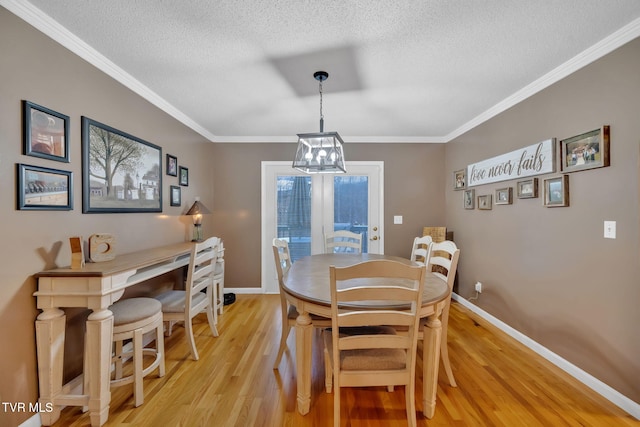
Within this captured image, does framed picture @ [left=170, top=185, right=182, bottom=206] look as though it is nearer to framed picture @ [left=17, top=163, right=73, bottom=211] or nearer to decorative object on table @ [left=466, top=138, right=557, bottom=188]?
framed picture @ [left=17, top=163, right=73, bottom=211]

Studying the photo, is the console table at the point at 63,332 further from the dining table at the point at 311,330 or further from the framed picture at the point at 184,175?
the framed picture at the point at 184,175

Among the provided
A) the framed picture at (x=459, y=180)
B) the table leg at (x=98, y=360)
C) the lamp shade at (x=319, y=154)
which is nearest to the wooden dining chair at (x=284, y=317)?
the lamp shade at (x=319, y=154)

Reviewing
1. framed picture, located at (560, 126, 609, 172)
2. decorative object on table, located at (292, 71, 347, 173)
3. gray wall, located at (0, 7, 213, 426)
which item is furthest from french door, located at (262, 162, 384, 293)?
framed picture, located at (560, 126, 609, 172)

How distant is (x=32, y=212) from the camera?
1.54 meters

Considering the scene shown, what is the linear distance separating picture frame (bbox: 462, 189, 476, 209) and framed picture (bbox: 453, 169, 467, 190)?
109 millimetres

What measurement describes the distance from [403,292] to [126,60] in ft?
8.14

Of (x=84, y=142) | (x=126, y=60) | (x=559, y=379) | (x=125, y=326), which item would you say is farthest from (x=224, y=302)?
(x=559, y=379)

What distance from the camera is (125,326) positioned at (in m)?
1.72

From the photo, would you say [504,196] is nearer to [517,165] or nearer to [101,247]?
[517,165]

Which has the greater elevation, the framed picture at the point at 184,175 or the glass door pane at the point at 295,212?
the framed picture at the point at 184,175

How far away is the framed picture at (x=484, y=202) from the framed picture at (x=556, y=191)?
0.75 meters

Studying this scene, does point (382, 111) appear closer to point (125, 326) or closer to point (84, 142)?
point (84, 142)

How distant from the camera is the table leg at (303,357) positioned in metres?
1.58

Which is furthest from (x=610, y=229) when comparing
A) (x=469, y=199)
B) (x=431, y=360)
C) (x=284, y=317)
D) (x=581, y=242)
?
(x=284, y=317)
